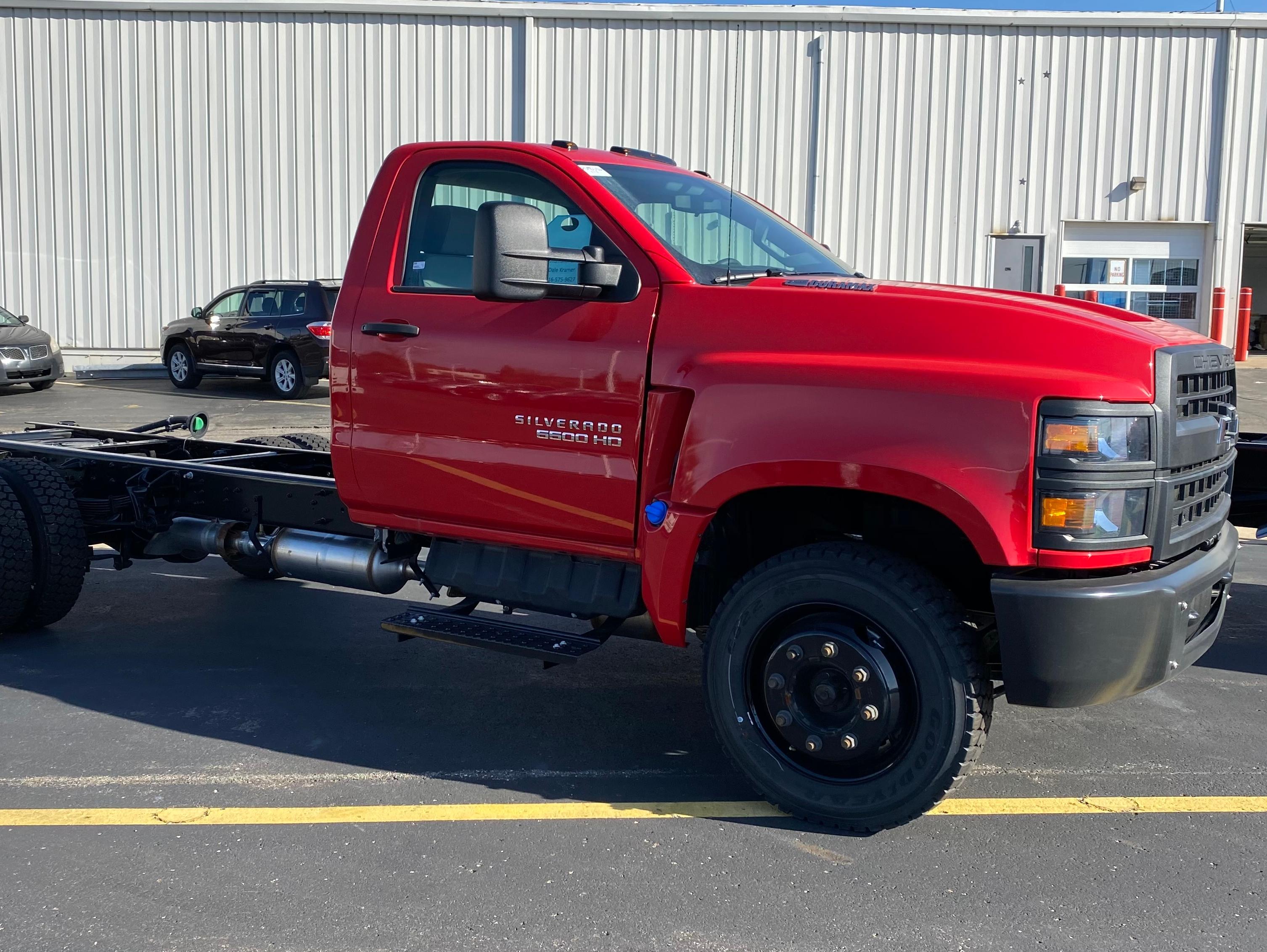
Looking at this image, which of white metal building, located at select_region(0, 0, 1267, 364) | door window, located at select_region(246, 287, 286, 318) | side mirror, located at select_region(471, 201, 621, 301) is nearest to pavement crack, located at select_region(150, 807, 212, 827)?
side mirror, located at select_region(471, 201, 621, 301)

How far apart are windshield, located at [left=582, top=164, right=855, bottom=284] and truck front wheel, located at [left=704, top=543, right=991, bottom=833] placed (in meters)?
1.08

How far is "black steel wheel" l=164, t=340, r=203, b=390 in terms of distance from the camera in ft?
63.1

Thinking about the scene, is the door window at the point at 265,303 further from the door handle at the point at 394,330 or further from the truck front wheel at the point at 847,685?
the truck front wheel at the point at 847,685

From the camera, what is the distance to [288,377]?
1756cm

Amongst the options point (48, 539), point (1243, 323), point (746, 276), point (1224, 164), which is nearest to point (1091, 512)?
point (746, 276)

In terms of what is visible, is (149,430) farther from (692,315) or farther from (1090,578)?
(1090,578)

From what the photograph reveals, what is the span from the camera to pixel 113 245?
22.2 m

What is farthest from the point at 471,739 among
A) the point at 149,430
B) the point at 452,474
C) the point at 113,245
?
the point at 113,245

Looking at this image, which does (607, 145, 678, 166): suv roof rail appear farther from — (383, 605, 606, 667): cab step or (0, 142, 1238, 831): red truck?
(383, 605, 606, 667): cab step

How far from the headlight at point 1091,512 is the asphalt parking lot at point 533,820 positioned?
1007mm

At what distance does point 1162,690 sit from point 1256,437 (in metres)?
1.29

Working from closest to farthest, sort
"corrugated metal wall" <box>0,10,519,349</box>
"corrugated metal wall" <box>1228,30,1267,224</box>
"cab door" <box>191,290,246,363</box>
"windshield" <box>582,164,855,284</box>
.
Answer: "windshield" <box>582,164,855,284</box> → "cab door" <box>191,290,246,363</box> → "corrugated metal wall" <box>1228,30,1267,224</box> → "corrugated metal wall" <box>0,10,519,349</box>

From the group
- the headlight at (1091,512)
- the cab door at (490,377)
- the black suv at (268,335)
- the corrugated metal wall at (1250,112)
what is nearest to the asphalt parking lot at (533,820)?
the cab door at (490,377)

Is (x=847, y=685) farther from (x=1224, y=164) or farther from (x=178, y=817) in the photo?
(x=1224, y=164)
